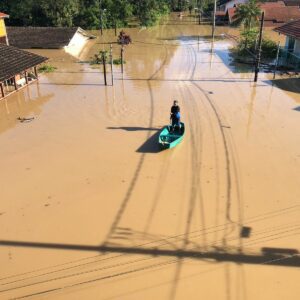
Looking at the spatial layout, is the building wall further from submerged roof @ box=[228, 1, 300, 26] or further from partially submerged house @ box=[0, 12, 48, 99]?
submerged roof @ box=[228, 1, 300, 26]

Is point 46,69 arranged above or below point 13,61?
below

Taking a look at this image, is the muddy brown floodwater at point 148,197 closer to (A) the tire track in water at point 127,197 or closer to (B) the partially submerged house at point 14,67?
(A) the tire track in water at point 127,197

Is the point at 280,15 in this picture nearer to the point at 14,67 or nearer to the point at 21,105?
the point at 14,67

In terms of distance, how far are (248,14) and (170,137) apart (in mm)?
31480

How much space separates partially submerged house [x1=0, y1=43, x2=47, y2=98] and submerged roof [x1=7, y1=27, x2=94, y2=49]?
41.6 feet

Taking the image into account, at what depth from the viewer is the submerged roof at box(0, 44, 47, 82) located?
2025 centimetres

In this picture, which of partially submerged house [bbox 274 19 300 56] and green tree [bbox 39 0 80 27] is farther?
green tree [bbox 39 0 80 27]

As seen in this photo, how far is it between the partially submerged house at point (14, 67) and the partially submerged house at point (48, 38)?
12358 millimetres

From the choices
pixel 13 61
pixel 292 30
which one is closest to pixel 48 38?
pixel 13 61

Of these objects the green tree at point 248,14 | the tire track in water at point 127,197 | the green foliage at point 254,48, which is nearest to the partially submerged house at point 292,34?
the green foliage at point 254,48

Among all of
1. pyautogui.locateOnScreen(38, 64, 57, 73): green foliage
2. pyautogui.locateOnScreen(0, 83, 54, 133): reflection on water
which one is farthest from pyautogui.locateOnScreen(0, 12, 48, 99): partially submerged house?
pyautogui.locateOnScreen(38, 64, 57, 73): green foliage

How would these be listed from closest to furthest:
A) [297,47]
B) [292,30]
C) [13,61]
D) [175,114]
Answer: [175,114] → [13,61] → [292,30] → [297,47]

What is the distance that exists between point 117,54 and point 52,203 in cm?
2520

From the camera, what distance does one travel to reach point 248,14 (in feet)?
135
